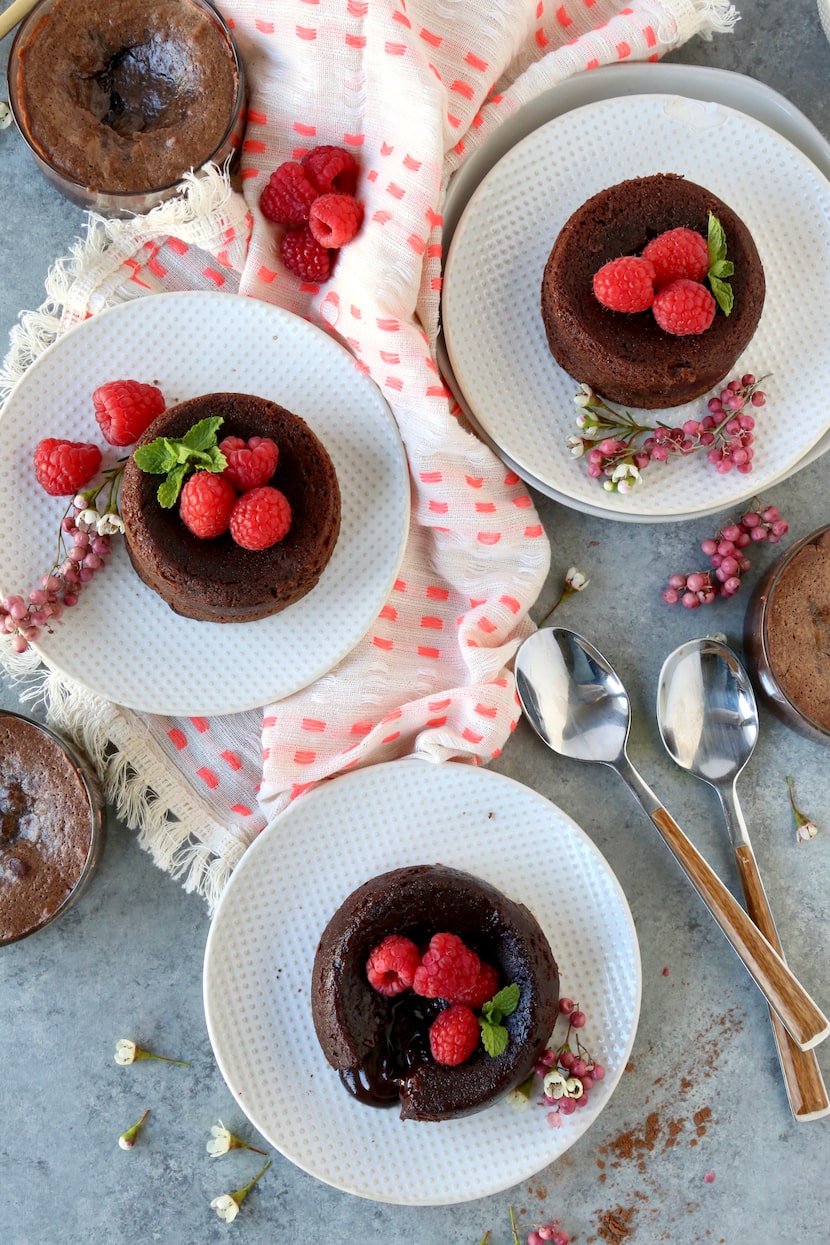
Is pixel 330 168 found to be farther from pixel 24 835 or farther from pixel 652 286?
pixel 24 835

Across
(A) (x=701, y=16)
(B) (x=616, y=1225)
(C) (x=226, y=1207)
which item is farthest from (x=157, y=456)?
(B) (x=616, y=1225)

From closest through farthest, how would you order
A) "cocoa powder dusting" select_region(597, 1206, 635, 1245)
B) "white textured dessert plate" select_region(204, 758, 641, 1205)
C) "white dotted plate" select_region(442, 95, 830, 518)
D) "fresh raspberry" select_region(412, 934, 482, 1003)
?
1. "fresh raspberry" select_region(412, 934, 482, 1003)
2. "white textured dessert plate" select_region(204, 758, 641, 1205)
3. "white dotted plate" select_region(442, 95, 830, 518)
4. "cocoa powder dusting" select_region(597, 1206, 635, 1245)

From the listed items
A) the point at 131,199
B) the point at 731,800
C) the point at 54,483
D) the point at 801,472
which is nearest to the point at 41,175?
the point at 131,199

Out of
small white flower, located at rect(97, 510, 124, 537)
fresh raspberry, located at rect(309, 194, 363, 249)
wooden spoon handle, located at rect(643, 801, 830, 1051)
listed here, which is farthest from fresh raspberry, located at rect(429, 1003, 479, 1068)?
fresh raspberry, located at rect(309, 194, 363, 249)

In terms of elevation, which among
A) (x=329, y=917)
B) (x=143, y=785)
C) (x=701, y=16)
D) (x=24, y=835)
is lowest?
(x=24, y=835)

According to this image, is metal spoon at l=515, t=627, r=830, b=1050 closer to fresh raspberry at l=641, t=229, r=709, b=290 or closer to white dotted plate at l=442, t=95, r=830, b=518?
white dotted plate at l=442, t=95, r=830, b=518

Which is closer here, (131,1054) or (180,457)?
(180,457)

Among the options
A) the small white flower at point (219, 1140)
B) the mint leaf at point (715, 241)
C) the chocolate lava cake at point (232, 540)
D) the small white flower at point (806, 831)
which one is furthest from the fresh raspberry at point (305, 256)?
the small white flower at point (219, 1140)
